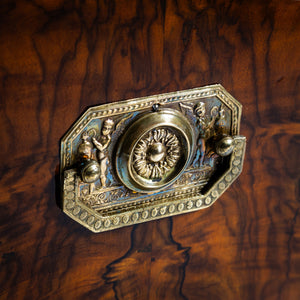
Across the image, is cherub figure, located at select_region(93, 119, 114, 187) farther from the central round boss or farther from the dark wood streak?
the dark wood streak

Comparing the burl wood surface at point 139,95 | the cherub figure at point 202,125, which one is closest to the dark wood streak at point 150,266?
the burl wood surface at point 139,95

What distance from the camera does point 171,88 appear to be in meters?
0.73

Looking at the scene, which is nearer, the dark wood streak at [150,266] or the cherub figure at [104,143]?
the cherub figure at [104,143]

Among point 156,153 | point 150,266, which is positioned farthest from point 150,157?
point 150,266

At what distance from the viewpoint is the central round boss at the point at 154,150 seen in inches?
27.9

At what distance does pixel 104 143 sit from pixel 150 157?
0.24ft

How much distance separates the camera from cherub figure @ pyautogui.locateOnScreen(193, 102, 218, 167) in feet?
2.48

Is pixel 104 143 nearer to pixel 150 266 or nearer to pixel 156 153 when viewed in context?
pixel 156 153

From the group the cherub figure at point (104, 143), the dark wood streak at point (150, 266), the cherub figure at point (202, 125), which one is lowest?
the dark wood streak at point (150, 266)

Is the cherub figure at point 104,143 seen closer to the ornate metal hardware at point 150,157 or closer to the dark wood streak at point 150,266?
the ornate metal hardware at point 150,157

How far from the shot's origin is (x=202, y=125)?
0.77 meters

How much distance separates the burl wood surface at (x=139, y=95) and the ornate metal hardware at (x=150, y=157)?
2cm

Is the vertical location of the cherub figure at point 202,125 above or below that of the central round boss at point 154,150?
above

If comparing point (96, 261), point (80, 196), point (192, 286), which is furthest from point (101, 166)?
point (192, 286)
